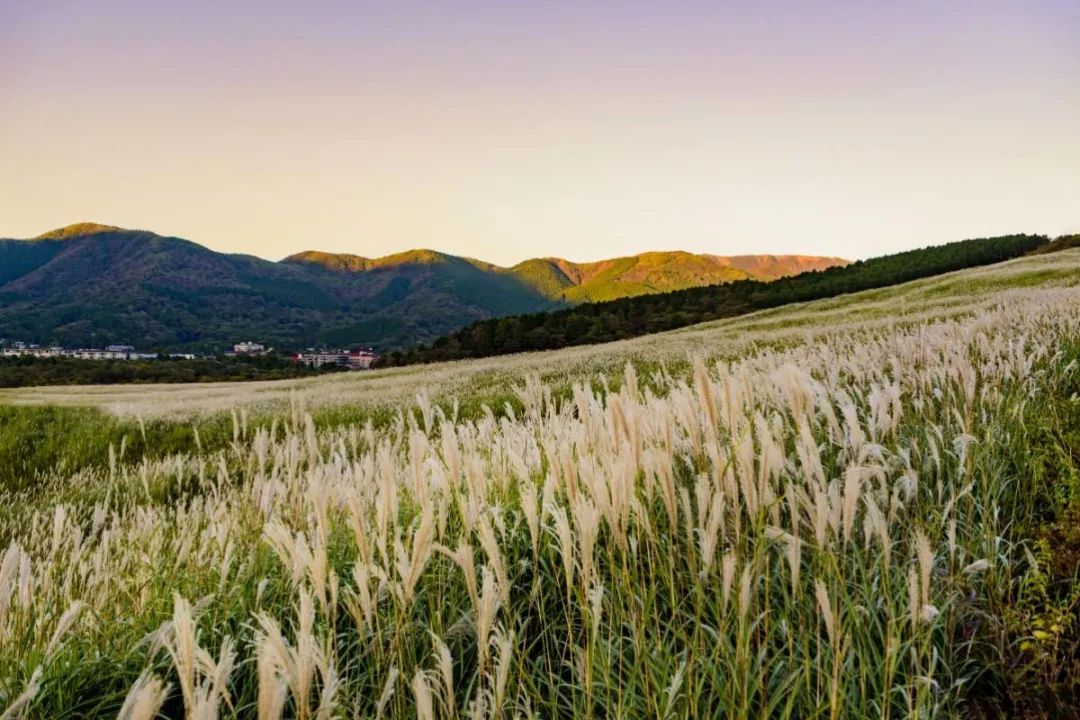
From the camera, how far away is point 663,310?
69.5 m

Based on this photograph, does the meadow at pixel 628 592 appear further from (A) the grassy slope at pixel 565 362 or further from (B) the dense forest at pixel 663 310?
(B) the dense forest at pixel 663 310

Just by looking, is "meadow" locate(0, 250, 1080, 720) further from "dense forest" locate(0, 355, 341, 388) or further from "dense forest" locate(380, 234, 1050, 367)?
"dense forest" locate(0, 355, 341, 388)

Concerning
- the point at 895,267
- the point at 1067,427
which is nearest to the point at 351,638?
the point at 1067,427

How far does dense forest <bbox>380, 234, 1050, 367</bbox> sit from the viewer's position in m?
63.3

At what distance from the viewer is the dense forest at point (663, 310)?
6331 centimetres

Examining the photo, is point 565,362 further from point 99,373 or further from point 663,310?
point 99,373

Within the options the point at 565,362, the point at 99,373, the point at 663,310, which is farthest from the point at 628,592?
the point at 99,373

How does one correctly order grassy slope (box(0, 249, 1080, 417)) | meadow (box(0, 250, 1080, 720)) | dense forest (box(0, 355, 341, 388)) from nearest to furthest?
meadow (box(0, 250, 1080, 720)) < grassy slope (box(0, 249, 1080, 417)) < dense forest (box(0, 355, 341, 388))

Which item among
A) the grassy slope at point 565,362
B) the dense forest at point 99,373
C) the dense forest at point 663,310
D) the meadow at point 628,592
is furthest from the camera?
the dense forest at point 99,373

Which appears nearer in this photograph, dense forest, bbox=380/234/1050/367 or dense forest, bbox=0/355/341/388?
dense forest, bbox=380/234/1050/367

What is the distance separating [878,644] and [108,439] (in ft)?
45.4

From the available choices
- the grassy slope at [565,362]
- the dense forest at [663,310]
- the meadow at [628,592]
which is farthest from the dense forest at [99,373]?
the meadow at [628,592]

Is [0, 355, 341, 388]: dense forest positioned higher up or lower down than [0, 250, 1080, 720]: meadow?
higher up

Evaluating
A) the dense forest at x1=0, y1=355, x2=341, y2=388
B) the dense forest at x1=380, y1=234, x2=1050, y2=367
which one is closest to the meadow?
the dense forest at x1=380, y1=234, x2=1050, y2=367
